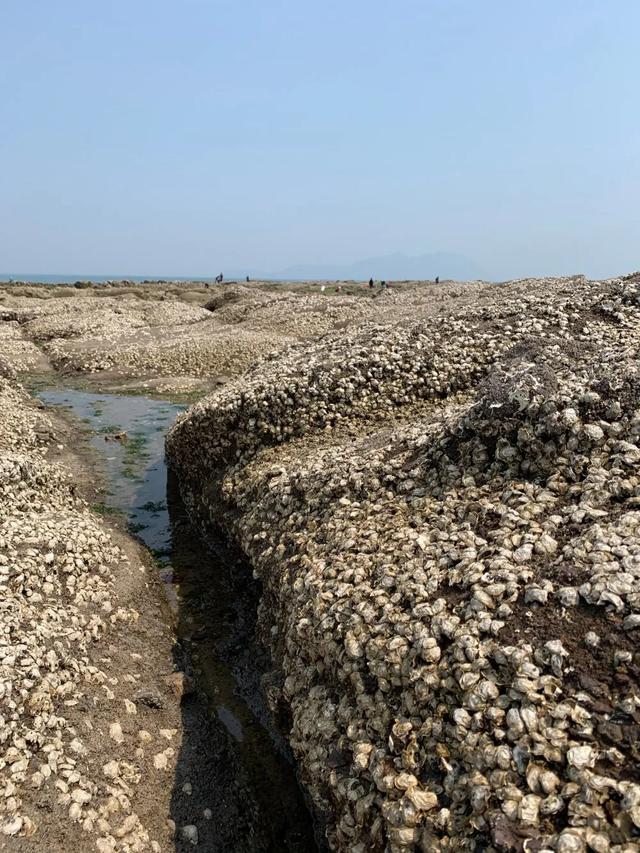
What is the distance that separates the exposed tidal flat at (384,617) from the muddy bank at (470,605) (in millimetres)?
30

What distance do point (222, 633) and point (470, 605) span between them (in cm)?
616

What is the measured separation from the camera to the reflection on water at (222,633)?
319 inches

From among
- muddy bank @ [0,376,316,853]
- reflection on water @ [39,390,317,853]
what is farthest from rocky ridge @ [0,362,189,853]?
reflection on water @ [39,390,317,853]

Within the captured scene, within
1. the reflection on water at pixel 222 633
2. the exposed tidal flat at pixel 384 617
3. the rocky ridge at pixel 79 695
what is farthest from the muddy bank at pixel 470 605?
the rocky ridge at pixel 79 695

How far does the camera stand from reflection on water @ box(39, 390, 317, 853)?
8109 mm

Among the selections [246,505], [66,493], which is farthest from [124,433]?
[246,505]

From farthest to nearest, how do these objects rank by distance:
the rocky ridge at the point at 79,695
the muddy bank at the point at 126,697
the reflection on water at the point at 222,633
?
the reflection on water at the point at 222,633
the muddy bank at the point at 126,697
the rocky ridge at the point at 79,695

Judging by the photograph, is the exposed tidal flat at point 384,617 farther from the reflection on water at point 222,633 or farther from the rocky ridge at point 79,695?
the reflection on water at point 222,633

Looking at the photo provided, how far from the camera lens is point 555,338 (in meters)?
15.1

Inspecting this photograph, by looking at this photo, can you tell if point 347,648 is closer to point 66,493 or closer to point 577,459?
point 577,459

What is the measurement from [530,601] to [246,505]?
7.86 metres

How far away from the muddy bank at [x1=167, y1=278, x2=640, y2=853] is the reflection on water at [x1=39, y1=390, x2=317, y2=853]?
2.66ft

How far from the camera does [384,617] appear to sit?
7762 millimetres

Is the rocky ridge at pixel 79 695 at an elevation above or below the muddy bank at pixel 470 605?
below
